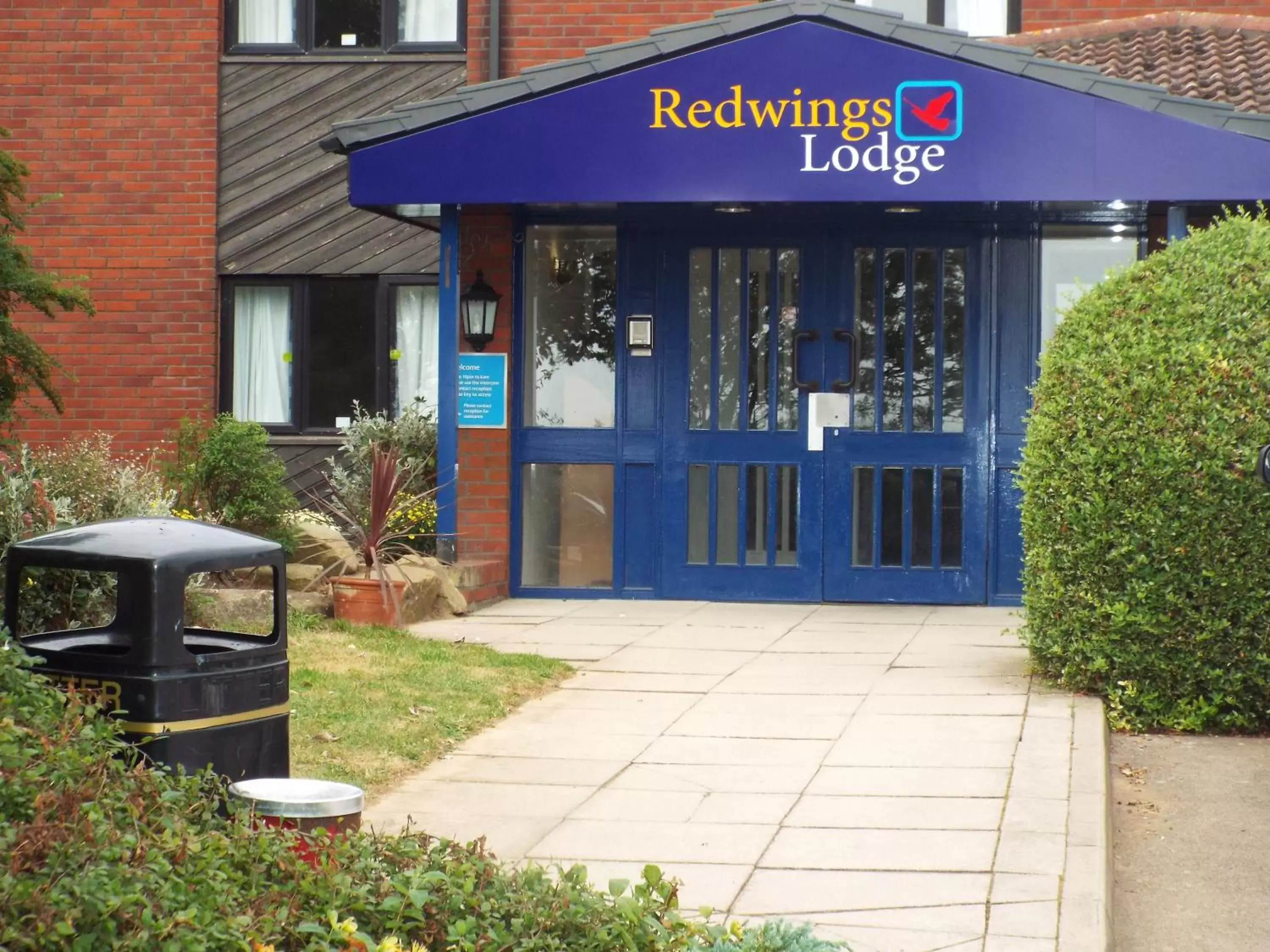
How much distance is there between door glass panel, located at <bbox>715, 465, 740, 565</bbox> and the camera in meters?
11.9

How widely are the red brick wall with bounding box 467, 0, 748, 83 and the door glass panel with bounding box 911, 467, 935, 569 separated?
5011 mm

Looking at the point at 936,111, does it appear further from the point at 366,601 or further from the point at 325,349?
the point at 325,349

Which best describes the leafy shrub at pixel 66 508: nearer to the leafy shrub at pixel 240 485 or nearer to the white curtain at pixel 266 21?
the leafy shrub at pixel 240 485

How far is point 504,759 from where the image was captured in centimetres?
663

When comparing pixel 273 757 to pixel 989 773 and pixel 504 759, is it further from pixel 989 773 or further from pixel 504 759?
pixel 989 773

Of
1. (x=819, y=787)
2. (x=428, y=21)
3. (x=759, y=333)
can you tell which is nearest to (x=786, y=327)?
(x=759, y=333)

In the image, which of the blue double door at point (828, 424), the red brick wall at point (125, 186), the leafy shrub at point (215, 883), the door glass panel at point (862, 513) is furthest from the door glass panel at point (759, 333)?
the leafy shrub at point (215, 883)

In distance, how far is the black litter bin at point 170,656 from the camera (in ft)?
14.2

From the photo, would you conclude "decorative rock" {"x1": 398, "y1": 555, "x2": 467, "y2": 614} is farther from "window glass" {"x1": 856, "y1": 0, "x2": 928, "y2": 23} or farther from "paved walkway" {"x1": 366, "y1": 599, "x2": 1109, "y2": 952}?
"window glass" {"x1": 856, "y1": 0, "x2": 928, "y2": 23}

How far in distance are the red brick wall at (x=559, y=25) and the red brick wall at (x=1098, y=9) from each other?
2817 millimetres

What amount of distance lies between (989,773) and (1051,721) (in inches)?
40.6

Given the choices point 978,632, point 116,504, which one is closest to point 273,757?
point 116,504

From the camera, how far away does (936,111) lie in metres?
10.6

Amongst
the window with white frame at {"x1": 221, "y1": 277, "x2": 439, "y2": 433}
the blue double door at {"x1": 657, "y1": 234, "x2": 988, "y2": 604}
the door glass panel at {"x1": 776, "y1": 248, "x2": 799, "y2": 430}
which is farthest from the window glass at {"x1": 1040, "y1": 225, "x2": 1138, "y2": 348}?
the window with white frame at {"x1": 221, "y1": 277, "x2": 439, "y2": 433}
